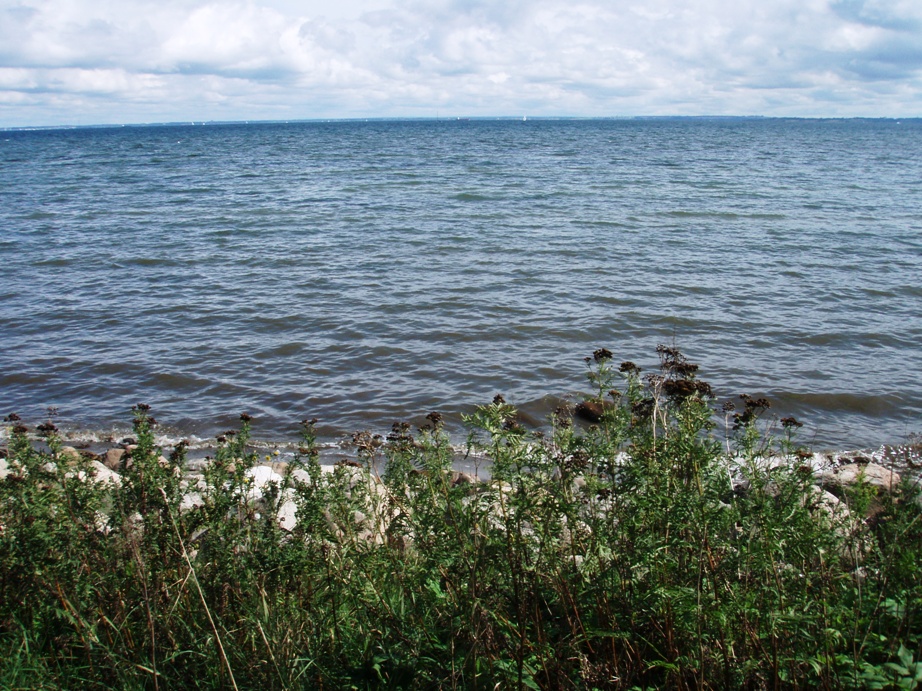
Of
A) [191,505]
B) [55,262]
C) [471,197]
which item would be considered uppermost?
[471,197]

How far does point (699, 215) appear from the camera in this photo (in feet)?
71.4

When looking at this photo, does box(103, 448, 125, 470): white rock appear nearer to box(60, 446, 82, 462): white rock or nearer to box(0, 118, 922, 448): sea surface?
box(0, 118, 922, 448): sea surface

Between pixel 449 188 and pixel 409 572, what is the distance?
27021 mm

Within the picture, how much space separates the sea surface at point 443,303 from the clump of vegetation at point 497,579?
4.30m

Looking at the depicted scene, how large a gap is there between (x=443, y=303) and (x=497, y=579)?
33.0 feet

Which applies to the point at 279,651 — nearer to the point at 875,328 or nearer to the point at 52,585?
the point at 52,585

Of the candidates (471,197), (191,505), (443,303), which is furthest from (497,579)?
(471,197)

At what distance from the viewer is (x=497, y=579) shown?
280cm

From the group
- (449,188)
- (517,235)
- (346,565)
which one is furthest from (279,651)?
(449,188)

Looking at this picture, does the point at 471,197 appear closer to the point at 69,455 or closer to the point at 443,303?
the point at 443,303

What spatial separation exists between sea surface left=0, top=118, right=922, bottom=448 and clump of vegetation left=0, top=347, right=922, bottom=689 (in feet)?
14.1

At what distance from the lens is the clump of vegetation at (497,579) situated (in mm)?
2580

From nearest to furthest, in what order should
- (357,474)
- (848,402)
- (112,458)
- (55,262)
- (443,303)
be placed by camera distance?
(357,474) → (112,458) → (848,402) → (443,303) → (55,262)

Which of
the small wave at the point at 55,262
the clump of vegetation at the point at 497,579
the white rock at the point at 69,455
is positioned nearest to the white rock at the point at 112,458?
the white rock at the point at 69,455
